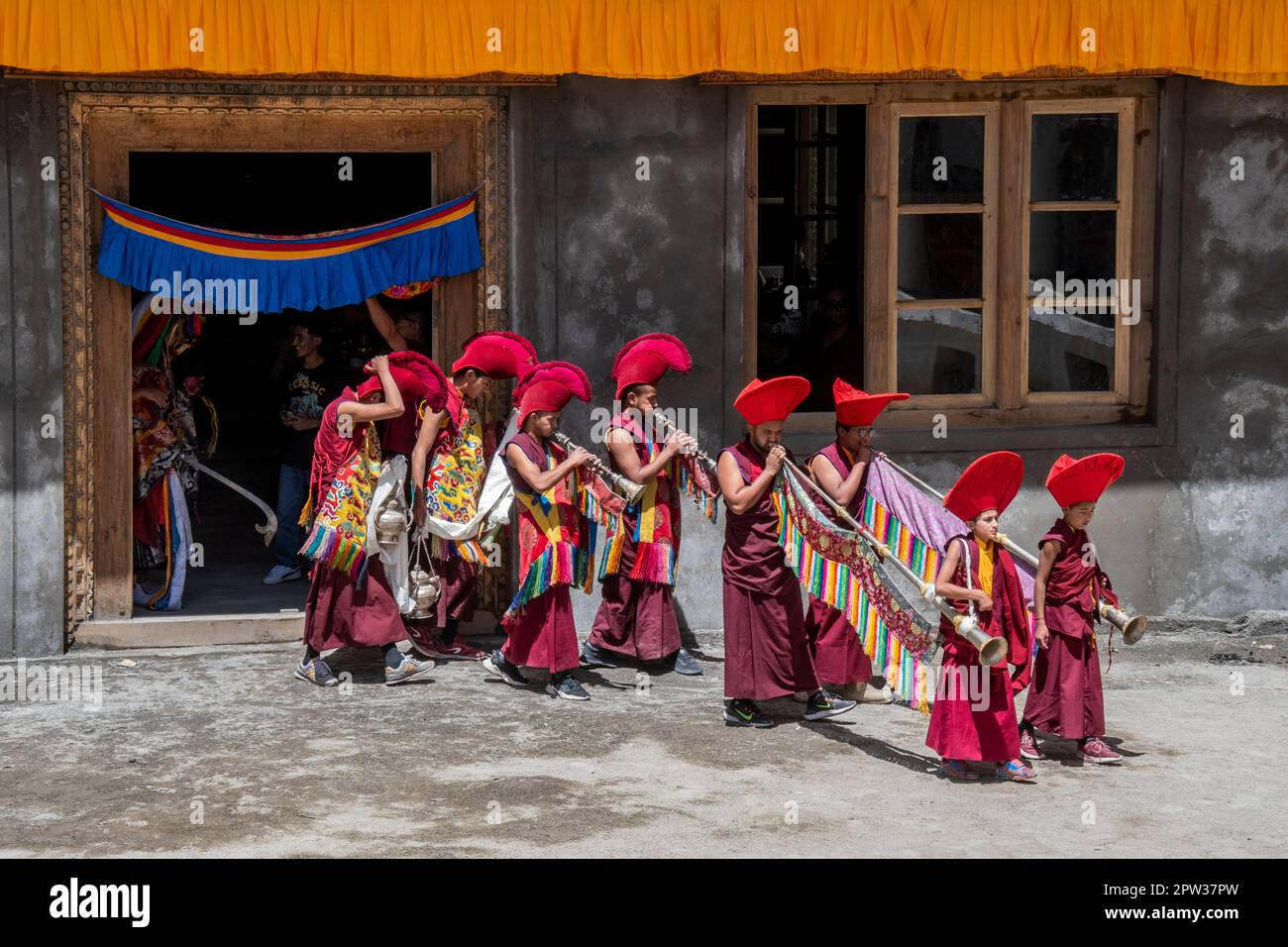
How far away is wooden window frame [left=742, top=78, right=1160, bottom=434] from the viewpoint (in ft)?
32.8

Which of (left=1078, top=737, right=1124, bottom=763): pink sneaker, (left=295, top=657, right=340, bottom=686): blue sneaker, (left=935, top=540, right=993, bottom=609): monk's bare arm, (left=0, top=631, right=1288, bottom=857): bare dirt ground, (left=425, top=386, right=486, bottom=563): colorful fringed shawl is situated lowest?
(left=0, top=631, right=1288, bottom=857): bare dirt ground

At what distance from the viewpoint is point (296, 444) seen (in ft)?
37.4

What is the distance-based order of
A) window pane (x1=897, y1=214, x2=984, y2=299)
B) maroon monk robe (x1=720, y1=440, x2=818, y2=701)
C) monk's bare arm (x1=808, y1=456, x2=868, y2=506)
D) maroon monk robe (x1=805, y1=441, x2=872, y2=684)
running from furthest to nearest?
window pane (x1=897, y1=214, x2=984, y2=299) < maroon monk robe (x1=805, y1=441, x2=872, y2=684) < monk's bare arm (x1=808, y1=456, x2=868, y2=506) < maroon monk robe (x1=720, y1=440, x2=818, y2=701)

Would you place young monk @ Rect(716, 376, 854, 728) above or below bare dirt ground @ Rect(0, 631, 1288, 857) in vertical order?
above

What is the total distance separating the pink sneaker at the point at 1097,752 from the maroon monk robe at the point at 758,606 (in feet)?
4.39

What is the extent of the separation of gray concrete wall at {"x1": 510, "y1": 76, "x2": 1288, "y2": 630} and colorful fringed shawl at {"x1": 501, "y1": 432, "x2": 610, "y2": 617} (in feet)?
3.64

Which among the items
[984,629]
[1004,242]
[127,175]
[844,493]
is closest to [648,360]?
[844,493]

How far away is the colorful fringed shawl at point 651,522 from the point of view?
908cm

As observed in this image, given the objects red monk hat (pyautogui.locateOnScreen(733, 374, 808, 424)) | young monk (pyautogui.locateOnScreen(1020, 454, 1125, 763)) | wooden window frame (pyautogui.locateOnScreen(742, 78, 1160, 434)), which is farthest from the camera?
wooden window frame (pyautogui.locateOnScreen(742, 78, 1160, 434))

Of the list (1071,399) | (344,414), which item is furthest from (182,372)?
(1071,399)

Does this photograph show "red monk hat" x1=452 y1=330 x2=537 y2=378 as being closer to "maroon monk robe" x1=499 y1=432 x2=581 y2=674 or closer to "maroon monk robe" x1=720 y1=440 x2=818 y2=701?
"maroon monk robe" x1=499 y1=432 x2=581 y2=674

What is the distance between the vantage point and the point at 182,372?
617 inches

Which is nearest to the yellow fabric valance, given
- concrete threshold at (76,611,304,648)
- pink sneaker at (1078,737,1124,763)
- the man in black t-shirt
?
the man in black t-shirt

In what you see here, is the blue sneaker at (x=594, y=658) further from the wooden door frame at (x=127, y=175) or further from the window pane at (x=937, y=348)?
the window pane at (x=937, y=348)
